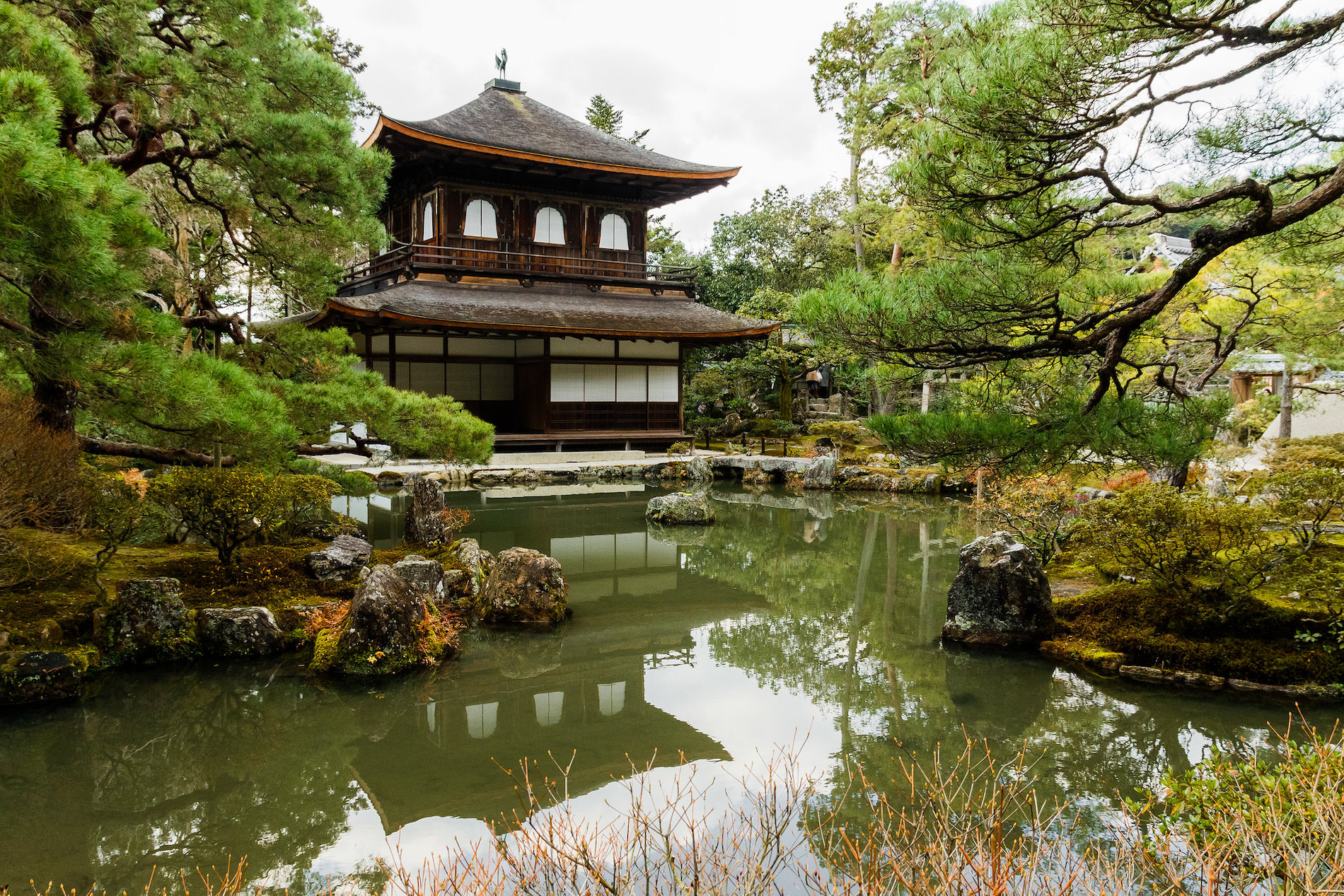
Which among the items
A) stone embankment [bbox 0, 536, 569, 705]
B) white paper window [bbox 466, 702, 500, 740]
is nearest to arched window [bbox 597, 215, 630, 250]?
stone embankment [bbox 0, 536, 569, 705]

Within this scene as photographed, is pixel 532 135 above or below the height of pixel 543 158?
above

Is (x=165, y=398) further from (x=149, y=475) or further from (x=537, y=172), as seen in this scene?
(x=537, y=172)

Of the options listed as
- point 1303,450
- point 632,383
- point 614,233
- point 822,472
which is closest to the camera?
point 1303,450

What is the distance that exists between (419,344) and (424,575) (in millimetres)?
10745

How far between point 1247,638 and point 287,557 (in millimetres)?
7447

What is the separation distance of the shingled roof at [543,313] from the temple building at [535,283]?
0.15 feet

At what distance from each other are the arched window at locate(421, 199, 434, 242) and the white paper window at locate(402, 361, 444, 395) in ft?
9.25

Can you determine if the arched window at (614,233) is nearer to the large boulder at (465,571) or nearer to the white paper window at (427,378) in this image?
the white paper window at (427,378)

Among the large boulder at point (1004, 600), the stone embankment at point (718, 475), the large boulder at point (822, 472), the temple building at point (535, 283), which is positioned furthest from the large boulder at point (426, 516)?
the large boulder at point (822, 472)

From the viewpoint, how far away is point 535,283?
706 inches

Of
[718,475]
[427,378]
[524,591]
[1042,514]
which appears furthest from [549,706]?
[427,378]

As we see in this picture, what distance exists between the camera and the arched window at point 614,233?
62.1 ft

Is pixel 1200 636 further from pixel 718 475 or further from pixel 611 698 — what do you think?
pixel 718 475

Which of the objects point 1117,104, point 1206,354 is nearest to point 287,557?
point 1117,104
